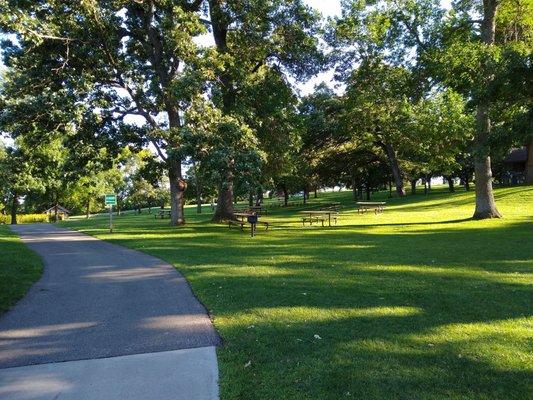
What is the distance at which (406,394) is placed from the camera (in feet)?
12.0

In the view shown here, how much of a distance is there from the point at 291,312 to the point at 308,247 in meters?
7.16

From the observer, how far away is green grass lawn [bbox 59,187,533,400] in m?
3.90

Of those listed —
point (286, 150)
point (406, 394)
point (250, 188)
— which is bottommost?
point (406, 394)

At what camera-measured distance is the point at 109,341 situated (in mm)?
5211

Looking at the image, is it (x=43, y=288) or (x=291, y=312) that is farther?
(x=43, y=288)

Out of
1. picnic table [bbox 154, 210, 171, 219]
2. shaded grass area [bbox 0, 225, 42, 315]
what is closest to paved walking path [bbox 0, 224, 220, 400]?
shaded grass area [bbox 0, 225, 42, 315]

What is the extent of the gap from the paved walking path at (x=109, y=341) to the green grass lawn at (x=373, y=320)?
1.10ft

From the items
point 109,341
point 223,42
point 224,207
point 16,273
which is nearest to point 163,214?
point 224,207

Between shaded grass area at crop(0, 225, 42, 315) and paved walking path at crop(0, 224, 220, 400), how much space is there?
0.20 metres

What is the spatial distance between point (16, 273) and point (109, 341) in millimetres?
5751

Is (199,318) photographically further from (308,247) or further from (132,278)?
(308,247)

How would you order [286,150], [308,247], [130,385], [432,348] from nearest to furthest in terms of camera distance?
1. [130,385]
2. [432,348]
3. [308,247]
4. [286,150]

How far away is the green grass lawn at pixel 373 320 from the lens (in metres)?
3.90

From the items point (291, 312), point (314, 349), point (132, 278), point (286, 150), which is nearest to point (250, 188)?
point (286, 150)
